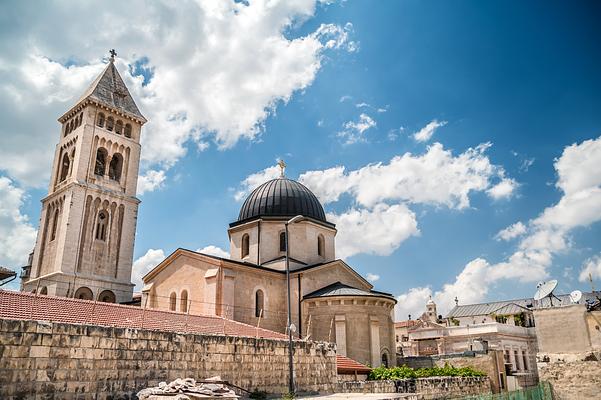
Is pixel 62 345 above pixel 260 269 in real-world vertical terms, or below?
below

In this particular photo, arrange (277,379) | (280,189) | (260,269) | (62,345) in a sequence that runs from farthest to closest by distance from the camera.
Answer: (280,189), (260,269), (277,379), (62,345)

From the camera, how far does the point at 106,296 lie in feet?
117

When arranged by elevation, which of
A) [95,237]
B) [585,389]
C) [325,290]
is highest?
[95,237]

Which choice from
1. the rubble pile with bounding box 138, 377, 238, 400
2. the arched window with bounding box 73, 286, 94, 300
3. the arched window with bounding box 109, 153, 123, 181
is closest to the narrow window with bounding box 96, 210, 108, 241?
the arched window with bounding box 109, 153, 123, 181

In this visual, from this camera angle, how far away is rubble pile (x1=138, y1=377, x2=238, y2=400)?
11.3 m

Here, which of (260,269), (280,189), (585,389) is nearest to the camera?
(585,389)

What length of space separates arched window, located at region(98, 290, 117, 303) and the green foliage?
74.0 ft

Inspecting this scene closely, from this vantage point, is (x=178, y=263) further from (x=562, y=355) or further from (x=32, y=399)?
(x=562, y=355)

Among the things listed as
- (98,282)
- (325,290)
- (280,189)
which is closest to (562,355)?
(325,290)

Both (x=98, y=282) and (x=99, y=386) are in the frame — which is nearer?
(x=99, y=386)

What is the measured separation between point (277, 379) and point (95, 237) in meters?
25.0

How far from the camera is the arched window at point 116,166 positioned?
3916cm

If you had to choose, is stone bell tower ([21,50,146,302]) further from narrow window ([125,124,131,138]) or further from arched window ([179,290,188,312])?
arched window ([179,290,188,312])

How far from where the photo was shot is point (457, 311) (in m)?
66.0
